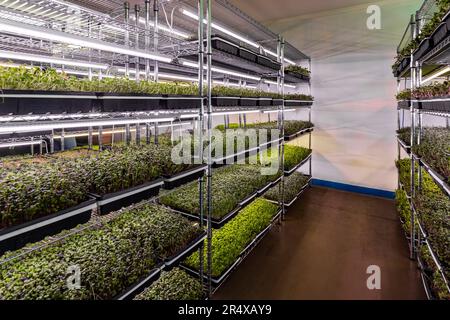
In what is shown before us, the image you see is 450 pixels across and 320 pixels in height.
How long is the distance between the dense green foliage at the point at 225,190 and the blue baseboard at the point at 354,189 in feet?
9.68

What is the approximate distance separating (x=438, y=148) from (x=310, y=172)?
432 cm

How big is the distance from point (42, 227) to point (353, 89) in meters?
6.50

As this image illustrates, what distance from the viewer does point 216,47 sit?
113 inches

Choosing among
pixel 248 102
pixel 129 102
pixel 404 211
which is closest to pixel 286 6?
pixel 248 102

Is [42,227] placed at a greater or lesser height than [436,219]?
greater

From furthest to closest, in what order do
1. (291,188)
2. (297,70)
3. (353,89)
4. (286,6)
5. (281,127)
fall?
(353,89) < (286,6) < (297,70) < (291,188) < (281,127)

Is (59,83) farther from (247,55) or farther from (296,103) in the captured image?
(296,103)

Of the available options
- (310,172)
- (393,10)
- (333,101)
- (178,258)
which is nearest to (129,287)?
(178,258)

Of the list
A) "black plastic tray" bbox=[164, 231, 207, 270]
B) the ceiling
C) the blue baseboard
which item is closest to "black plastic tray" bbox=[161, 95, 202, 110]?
"black plastic tray" bbox=[164, 231, 207, 270]

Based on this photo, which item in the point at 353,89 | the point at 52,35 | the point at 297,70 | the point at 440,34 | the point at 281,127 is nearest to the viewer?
the point at 52,35

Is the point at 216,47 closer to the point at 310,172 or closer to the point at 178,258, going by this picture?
the point at 178,258

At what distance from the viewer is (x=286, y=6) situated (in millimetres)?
5949

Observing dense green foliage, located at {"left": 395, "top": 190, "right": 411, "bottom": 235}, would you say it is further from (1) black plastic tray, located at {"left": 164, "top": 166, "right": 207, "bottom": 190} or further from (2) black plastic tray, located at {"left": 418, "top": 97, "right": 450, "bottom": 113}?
(1) black plastic tray, located at {"left": 164, "top": 166, "right": 207, "bottom": 190}

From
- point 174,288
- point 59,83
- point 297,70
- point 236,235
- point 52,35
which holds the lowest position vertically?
point 174,288
